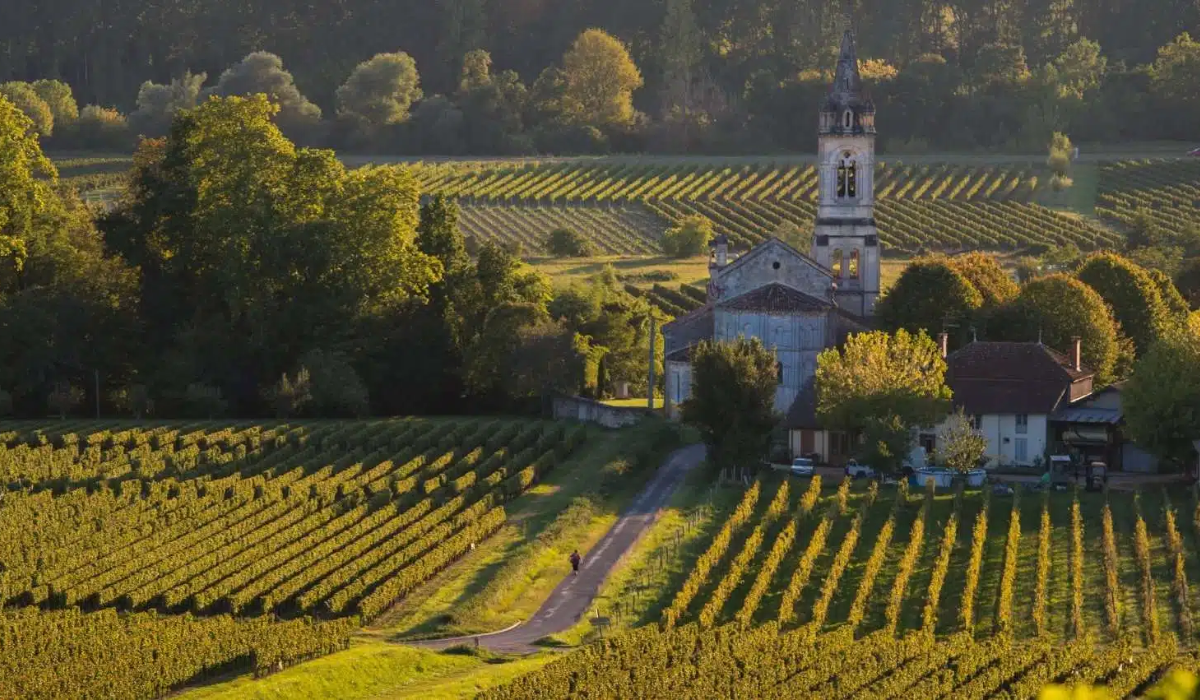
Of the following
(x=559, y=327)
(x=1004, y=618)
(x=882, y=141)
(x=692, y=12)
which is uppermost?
(x=692, y=12)

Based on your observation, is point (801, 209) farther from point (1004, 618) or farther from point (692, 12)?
point (1004, 618)

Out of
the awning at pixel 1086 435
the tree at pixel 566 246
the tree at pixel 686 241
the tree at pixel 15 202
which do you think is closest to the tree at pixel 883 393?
the awning at pixel 1086 435

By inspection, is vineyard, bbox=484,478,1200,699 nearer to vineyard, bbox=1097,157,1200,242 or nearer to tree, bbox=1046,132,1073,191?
vineyard, bbox=1097,157,1200,242

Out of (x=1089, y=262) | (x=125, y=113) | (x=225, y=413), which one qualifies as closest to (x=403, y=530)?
(x=225, y=413)

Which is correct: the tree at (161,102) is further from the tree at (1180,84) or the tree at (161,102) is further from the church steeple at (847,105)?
A: the church steeple at (847,105)

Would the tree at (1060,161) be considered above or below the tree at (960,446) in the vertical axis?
above

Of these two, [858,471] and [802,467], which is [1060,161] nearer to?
[858,471]

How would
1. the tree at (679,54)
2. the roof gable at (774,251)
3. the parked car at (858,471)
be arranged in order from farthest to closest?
the tree at (679,54) → the roof gable at (774,251) → the parked car at (858,471)
